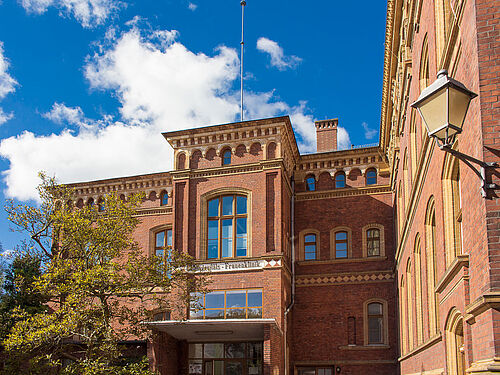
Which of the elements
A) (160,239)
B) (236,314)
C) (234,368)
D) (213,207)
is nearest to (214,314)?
(236,314)

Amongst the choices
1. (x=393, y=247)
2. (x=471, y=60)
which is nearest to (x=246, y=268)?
(x=393, y=247)

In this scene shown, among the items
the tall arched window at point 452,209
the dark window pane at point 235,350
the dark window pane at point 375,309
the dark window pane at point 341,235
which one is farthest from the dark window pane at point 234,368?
the tall arched window at point 452,209

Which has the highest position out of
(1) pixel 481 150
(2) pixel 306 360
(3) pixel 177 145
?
(3) pixel 177 145

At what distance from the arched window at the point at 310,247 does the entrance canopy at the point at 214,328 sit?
17.9ft

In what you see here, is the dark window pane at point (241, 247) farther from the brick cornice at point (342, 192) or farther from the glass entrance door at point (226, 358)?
the brick cornice at point (342, 192)

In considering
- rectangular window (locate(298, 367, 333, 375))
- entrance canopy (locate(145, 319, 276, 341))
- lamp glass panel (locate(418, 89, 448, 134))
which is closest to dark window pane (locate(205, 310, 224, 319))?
entrance canopy (locate(145, 319, 276, 341))

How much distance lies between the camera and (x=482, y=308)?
23.7ft

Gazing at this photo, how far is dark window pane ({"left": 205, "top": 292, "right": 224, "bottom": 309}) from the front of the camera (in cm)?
2652

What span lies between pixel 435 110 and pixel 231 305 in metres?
21.0

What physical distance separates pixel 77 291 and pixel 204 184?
404 inches

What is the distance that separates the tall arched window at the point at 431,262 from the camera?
539 inches

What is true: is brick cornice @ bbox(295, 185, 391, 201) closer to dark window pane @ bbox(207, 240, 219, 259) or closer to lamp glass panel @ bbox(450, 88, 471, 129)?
dark window pane @ bbox(207, 240, 219, 259)

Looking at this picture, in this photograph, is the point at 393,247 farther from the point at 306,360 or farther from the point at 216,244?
the point at 216,244

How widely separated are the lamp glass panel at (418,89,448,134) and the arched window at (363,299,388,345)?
75.6 ft
